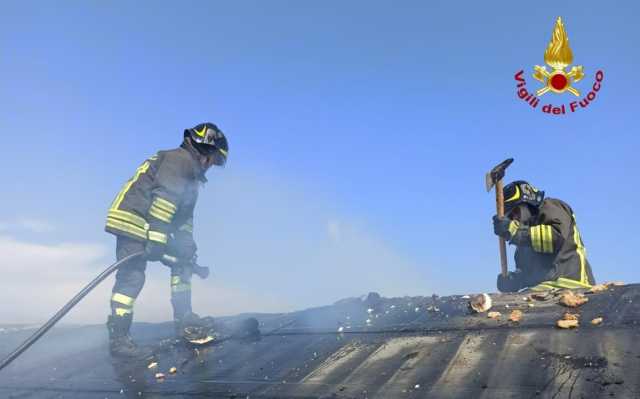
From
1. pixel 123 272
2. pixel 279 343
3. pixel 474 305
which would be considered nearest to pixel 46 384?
pixel 123 272

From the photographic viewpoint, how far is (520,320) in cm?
439

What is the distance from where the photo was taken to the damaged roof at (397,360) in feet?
10.1

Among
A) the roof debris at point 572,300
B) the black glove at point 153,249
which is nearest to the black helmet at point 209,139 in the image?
the black glove at point 153,249

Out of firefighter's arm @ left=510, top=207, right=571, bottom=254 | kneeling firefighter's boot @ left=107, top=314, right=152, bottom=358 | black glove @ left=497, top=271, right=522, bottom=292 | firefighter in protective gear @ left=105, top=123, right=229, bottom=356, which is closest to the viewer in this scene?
kneeling firefighter's boot @ left=107, top=314, right=152, bottom=358

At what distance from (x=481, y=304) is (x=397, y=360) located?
5.36 ft

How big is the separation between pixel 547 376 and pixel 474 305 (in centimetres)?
214

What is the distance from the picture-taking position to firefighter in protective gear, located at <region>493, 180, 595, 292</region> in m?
6.36

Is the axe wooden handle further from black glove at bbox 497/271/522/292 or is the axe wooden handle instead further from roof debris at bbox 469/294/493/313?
roof debris at bbox 469/294/493/313

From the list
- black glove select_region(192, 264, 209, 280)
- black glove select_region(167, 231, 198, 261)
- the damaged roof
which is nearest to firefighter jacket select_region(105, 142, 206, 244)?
black glove select_region(167, 231, 198, 261)

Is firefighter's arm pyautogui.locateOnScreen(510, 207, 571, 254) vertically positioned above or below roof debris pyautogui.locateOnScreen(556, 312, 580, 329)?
above

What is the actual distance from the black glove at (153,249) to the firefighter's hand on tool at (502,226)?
4.31 m

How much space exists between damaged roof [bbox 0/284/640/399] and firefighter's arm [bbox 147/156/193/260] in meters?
1.16

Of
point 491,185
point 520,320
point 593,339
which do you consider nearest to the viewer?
point 593,339

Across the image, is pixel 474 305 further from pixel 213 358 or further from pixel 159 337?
pixel 159 337
